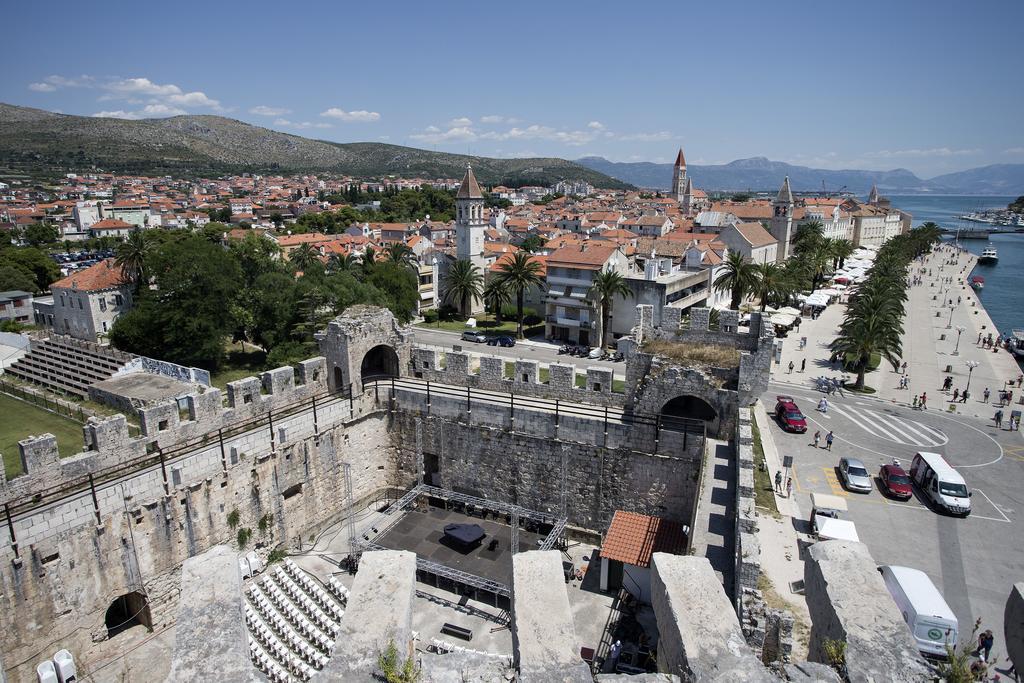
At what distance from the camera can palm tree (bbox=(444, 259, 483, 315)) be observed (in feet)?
173

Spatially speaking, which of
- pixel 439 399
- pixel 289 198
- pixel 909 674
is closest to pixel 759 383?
pixel 439 399

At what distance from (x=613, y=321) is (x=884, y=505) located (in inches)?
1089

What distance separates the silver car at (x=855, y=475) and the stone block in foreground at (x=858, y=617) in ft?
54.9

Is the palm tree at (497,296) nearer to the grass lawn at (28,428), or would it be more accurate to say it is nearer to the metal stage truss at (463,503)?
the metal stage truss at (463,503)

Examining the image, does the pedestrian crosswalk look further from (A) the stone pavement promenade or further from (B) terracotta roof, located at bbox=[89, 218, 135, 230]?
(B) terracotta roof, located at bbox=[89, 218, 135, 230]

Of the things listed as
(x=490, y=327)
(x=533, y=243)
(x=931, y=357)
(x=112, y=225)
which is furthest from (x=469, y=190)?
(x=112, y=225)

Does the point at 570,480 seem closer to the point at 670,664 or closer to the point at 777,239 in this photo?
the point at 670,664

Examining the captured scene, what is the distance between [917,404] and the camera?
29.5m

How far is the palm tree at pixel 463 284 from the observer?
5262 centimetres

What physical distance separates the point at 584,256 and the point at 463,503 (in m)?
31.3

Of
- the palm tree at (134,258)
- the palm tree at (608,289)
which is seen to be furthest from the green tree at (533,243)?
the palm tree at (134,258)

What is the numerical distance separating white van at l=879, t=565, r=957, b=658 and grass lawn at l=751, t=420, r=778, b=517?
2711mm

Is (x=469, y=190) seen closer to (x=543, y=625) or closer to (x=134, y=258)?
(x=134, y=258)

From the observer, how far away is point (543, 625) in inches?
159
